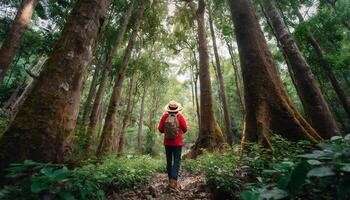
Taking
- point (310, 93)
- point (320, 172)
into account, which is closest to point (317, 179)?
point (320, 172)

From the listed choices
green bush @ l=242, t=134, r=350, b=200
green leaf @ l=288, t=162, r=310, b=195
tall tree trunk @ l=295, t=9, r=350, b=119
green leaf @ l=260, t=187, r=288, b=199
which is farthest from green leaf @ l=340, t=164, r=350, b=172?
tall tree trunk @ l=295, t=9, r=350, b=119

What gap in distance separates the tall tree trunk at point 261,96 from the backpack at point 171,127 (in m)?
1.60

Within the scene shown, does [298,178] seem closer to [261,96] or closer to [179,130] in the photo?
[261,96]

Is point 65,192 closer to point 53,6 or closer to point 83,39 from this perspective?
point 83,39

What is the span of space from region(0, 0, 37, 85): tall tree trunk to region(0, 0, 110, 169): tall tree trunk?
4.90 m

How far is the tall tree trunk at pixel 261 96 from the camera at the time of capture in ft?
16.3

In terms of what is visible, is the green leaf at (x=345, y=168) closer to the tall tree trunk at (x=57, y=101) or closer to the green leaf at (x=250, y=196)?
the green leaf at (x=250, y=196)

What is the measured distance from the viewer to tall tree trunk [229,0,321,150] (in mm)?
4980

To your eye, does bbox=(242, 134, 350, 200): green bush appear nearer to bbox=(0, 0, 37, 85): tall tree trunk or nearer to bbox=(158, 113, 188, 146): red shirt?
bbox=(158, 113, 188, 146): red shirt

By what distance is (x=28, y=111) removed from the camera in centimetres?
316

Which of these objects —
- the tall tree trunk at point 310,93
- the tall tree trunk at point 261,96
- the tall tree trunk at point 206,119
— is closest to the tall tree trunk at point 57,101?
the tall tree trunk at point 261,96

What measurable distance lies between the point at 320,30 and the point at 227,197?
16742 millimetres

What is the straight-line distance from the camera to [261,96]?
211 inches

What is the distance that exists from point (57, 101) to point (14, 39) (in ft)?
19.1
